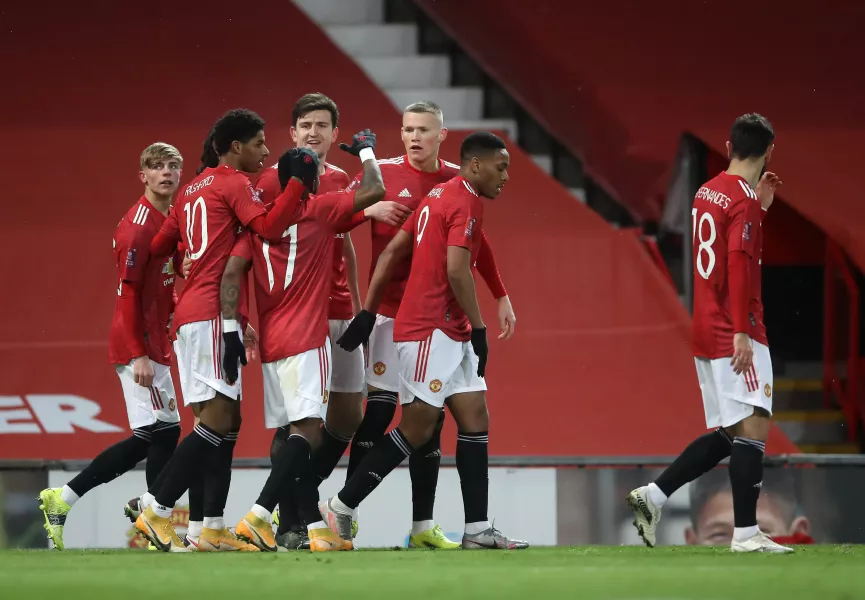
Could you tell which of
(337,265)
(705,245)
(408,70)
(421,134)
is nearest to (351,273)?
(337,265)

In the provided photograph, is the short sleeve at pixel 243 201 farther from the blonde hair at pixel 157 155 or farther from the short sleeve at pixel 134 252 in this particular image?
the blonde hair at pixel 157 155

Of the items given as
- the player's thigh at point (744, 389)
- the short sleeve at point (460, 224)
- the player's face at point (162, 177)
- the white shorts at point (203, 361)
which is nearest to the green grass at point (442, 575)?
the player's thigh at point (744, 389)

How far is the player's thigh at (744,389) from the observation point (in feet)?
16.5

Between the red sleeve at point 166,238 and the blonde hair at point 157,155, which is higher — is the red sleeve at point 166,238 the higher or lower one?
the lower one

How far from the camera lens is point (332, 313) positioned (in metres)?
5.74

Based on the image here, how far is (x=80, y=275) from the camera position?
854cm

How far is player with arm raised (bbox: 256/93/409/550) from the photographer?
555 cm

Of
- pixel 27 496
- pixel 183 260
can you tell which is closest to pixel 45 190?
pixel 27 496

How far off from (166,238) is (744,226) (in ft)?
7.99

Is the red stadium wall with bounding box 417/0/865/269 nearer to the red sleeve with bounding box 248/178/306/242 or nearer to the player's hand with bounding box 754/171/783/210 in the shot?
the player's hand with bounding box 754/171/783/210

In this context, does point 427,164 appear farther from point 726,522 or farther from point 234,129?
point 726,522

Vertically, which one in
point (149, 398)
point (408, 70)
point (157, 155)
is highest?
point (408, 70)

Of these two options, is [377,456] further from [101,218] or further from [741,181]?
[101,218]

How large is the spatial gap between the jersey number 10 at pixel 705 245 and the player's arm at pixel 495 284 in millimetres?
885
